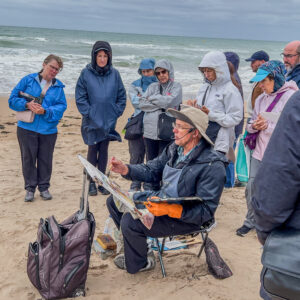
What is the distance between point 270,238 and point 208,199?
123cm

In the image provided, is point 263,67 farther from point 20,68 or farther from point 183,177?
point 20,68

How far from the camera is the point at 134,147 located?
570cm

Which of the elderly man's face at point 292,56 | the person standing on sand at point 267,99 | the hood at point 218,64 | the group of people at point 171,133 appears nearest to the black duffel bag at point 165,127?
the group of people at point 171,133

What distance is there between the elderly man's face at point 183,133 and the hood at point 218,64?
130 cm

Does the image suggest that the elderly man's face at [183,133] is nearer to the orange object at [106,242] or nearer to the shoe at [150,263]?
the shoe at [150,263]

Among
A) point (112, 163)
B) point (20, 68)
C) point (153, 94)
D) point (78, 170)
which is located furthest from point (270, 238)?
point (20, 68)

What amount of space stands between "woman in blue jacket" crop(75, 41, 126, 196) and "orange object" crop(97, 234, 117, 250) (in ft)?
5.43

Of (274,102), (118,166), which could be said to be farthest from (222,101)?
(118,166)

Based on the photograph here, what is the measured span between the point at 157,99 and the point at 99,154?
1209 millimetres

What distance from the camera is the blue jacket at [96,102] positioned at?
5.35 meters

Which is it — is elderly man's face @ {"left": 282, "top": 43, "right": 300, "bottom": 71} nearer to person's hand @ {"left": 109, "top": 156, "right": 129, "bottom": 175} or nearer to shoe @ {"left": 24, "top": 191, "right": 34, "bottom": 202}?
person's hand @ {"left": 109, "top": 156, "right": 129, "bottom": 175}

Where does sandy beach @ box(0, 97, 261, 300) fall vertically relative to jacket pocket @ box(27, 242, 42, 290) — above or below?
below

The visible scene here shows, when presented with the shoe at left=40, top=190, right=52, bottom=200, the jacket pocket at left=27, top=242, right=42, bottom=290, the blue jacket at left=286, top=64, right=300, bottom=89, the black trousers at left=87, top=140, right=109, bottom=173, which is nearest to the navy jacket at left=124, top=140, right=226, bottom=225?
the jacket pocket at left=27, top=242, right=42, bottom=290

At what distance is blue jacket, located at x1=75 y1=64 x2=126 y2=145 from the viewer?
5.35 metres
